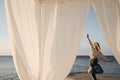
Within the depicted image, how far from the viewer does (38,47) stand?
280 centimetres

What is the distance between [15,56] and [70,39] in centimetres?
69

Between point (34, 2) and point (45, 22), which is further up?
point (34, 2)

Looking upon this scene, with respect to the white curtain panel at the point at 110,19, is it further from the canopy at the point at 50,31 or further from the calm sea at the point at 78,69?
the calm sea at the point at 78,69

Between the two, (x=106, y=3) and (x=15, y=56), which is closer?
(x=15, y=56)

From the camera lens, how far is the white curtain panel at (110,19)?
2.90m

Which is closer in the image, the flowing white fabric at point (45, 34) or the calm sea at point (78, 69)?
the flowing white fabric at point (45, 34)

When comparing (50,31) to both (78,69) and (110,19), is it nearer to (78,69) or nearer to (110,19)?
(110,19)

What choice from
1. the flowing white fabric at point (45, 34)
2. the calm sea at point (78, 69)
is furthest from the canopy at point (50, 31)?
the calm sea at point (78, 69)

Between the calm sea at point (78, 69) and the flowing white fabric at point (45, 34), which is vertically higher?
the flowing white fabric at point (45, 34)

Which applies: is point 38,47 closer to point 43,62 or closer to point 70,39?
point 43,62

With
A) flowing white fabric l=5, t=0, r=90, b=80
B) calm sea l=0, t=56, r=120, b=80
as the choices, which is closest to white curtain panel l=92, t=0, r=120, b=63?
flowing white fabric l=5, t=0, r=90, b=80

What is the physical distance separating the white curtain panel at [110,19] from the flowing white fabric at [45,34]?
18cm

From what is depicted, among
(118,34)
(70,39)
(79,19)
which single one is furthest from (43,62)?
(118,34)

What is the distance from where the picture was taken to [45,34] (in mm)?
2854
